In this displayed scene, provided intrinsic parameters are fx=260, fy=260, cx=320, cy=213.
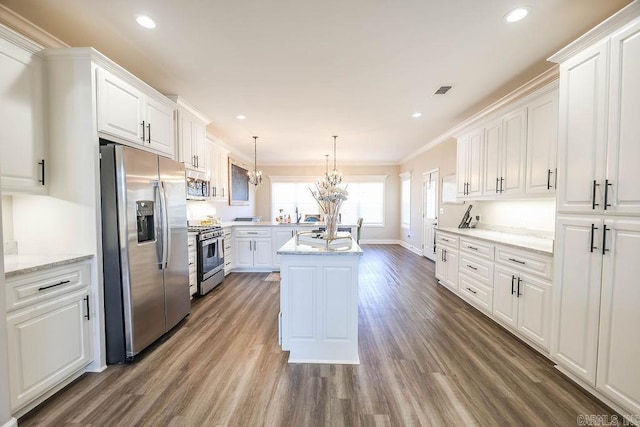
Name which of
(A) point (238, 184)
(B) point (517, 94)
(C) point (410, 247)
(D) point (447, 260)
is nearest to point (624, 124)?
(B) point (517, 94)

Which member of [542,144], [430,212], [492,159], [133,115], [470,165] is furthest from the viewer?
[430,212]

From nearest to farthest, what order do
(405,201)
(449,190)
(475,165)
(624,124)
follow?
(624,124) → (475,165) → (449,190) → (405,201)

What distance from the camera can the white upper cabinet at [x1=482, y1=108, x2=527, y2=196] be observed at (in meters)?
3.00

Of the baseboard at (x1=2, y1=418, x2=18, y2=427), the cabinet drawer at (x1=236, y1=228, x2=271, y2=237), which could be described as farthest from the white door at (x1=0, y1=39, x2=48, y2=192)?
the cabinet drawer at (x1=236, y1=228, x2=271, y2=237)

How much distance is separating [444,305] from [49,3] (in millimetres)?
4770

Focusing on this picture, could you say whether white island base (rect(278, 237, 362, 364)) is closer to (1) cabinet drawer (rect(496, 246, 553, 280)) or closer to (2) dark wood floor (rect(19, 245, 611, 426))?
(2) dark wood floor (rect(19, 245, 611, 426))

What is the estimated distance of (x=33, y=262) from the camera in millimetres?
1799

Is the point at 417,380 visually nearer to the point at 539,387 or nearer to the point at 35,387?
the point at 539,387

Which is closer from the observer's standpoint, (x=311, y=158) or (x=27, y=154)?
(x=27, y=154)

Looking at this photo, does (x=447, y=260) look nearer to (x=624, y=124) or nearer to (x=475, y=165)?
(x=475, y=165)

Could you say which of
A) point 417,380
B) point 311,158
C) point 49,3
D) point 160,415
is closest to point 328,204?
point 417,380

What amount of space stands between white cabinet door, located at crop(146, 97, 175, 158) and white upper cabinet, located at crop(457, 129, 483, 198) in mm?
4112

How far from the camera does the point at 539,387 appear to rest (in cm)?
193

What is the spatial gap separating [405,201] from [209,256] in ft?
20.4
